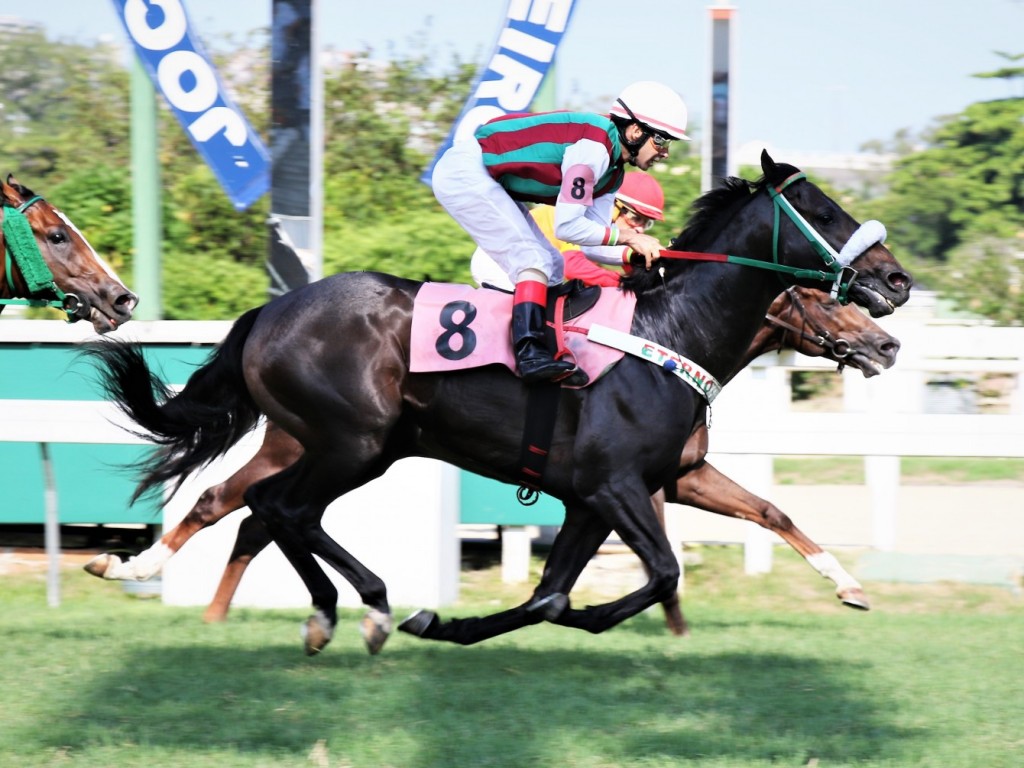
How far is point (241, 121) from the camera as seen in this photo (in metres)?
7.41

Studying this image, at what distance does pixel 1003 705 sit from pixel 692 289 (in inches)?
65.7

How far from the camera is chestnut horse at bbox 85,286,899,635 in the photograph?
5.04 metres

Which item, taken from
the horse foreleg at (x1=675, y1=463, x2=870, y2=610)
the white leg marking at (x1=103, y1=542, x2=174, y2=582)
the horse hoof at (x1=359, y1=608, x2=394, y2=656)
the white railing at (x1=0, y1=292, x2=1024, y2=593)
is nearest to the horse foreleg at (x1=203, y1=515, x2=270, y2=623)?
the white leg marking at (x1=103, y1=542, x2=174, y2=582)

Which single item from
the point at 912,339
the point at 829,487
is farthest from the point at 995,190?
the point at 912,339

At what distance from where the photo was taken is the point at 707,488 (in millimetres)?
5195

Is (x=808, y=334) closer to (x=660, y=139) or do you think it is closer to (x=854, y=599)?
(x=854, y=599)

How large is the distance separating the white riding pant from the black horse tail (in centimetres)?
83

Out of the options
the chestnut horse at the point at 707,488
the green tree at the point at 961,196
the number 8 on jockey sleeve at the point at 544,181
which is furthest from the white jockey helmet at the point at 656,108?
the green tree at the point at 961,196

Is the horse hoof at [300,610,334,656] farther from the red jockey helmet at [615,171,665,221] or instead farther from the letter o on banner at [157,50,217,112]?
the letter o on banner at [157,50,217,112]

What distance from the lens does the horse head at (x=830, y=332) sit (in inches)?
222

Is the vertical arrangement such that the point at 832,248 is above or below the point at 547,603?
above

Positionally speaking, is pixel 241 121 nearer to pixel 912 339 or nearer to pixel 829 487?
pixel 912 339

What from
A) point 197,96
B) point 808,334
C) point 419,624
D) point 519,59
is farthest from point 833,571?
point 197,96

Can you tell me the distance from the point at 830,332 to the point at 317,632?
2.58m
